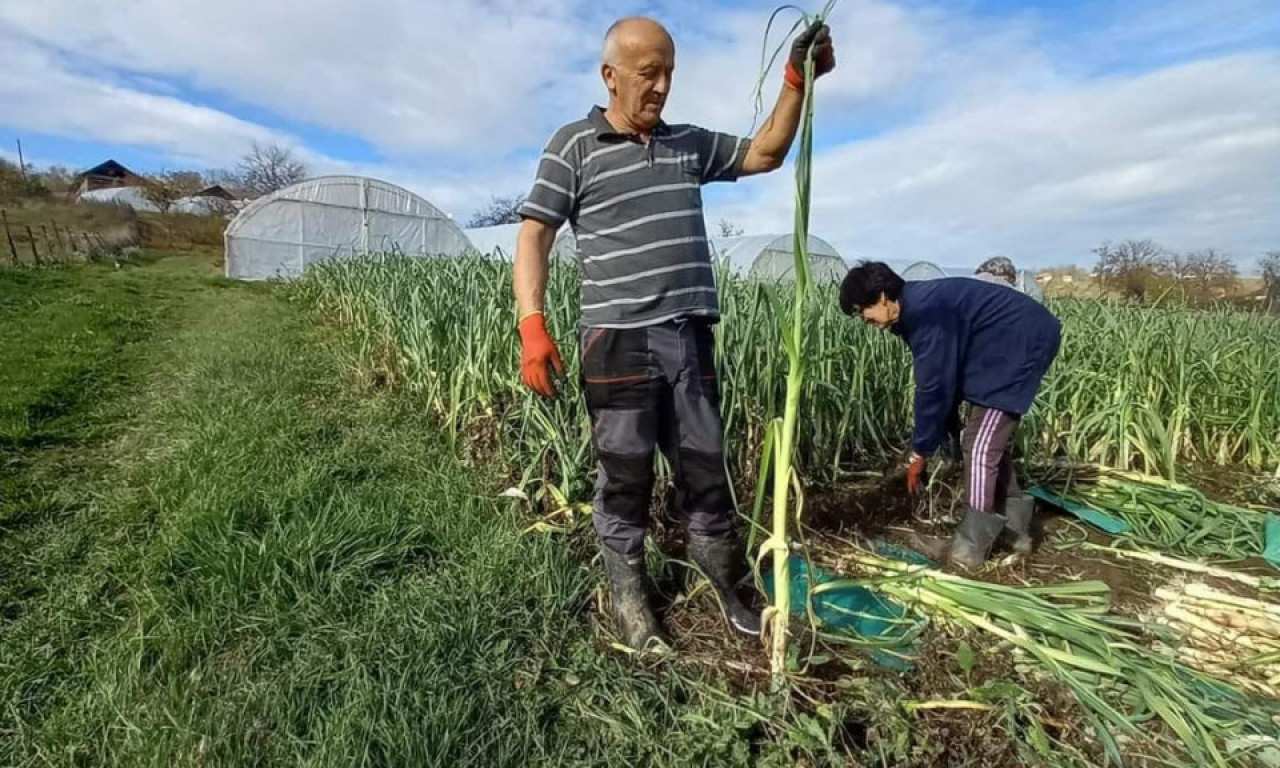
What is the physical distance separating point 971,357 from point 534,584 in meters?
1.69

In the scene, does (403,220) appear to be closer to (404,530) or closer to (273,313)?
(273,313)

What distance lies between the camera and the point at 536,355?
164 cm

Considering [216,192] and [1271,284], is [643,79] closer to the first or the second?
[1271,284]

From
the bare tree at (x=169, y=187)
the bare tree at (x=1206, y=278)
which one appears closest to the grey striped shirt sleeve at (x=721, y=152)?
the bare tree at (x=1206, y=278)

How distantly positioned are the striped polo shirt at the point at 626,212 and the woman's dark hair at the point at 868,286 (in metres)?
0.90

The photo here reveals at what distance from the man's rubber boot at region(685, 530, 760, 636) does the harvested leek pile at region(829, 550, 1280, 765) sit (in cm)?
23

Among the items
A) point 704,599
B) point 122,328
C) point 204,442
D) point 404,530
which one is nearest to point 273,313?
point 122,328

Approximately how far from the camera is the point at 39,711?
53.8 inches

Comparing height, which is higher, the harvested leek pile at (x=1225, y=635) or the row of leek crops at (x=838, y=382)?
the row of leek crops at (x=838, y=382)

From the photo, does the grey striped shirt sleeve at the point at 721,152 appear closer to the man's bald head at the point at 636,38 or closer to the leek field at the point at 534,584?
the man's bald head at the point at 636,38

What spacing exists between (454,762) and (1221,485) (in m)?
3.76

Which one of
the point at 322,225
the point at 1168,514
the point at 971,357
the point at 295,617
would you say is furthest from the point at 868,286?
the point at 322,225

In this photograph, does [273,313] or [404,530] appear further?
[273,313]

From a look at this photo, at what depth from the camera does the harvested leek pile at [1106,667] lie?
4.50 feet
